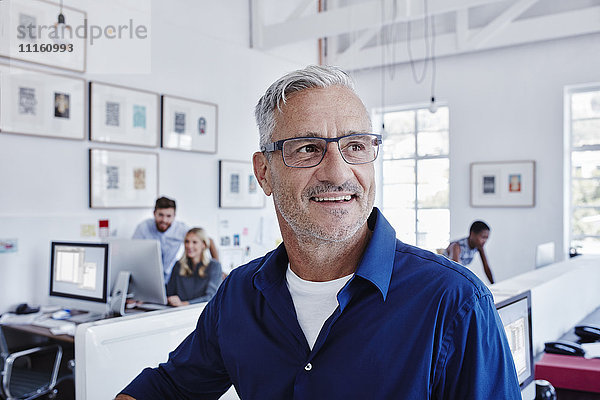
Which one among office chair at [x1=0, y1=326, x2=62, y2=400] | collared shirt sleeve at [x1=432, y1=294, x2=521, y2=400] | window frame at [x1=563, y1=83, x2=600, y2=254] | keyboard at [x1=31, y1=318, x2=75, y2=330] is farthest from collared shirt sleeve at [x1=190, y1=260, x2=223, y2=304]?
window frame at [x1=563, y1=83, x2=600, y2=254]

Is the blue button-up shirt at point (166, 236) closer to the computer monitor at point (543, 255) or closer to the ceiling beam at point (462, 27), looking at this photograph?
the computer monitor at point (543, 255)

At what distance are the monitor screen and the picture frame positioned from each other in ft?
5.23

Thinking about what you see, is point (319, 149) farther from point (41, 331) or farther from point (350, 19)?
point (350, 19)

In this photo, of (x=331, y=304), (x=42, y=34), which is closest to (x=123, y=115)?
(x=42, y=34)

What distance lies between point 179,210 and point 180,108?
3.43ft

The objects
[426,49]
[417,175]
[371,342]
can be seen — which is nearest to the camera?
[371,342]

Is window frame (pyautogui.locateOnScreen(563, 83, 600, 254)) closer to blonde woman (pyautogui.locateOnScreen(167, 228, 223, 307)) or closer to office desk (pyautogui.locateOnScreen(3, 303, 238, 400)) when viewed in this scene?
blonde woman (pyautogui.locateOnScreen(167, 228, 223, 307))

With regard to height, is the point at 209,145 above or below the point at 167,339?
above

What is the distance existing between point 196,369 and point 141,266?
2.83 m

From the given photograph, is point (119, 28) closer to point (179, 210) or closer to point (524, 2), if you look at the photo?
point (179, 210)

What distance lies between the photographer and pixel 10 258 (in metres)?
Answer: 4.32

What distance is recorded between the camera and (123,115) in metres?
5.16

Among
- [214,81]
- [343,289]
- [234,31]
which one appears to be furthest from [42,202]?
[343,289]

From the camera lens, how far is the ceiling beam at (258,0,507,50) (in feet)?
18.6
